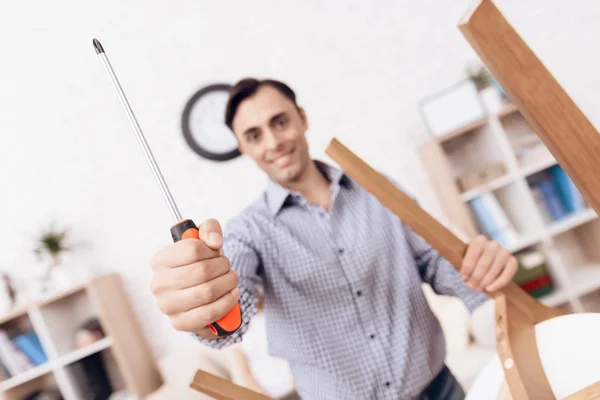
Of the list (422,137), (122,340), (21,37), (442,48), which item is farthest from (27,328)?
(442,48)

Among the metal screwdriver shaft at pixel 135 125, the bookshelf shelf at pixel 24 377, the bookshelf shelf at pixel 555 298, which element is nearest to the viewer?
the metal screwdriver shaft at pixel 135 125

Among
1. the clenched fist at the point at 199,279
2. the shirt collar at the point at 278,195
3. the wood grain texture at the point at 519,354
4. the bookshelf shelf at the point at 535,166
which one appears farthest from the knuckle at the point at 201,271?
the bookshelf shelf at the point at 535,166

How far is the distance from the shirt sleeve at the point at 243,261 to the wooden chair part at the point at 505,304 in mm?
343

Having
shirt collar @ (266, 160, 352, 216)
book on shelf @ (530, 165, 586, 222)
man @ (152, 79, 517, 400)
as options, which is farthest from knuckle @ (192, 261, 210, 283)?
book on shelf @ (530, 165, 586, 222)

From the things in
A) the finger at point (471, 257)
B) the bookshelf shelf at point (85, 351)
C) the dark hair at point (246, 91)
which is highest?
the dark hair at point (246, 91)

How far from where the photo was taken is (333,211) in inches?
42.4

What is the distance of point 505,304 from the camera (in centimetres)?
51

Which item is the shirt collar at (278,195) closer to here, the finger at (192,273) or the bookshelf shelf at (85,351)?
the finger at (192,273)

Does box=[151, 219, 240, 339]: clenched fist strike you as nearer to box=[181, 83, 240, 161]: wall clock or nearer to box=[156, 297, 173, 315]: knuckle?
box=[156, 297, 173, 315]: knuckle

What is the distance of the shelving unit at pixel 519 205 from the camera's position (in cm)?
225

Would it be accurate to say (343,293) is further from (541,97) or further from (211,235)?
(541,97)

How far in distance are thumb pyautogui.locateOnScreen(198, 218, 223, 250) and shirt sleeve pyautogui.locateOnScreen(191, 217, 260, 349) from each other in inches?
12.4

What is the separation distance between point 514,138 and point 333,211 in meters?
1.94

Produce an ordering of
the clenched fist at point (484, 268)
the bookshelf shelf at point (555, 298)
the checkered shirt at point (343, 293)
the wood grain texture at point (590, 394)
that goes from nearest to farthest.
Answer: the wood grain texture at point (590, 394), the clenched fist at point (484, 268), the checkered shirt at point (343, 293), the bookshelf shelf at point (555, 298)
